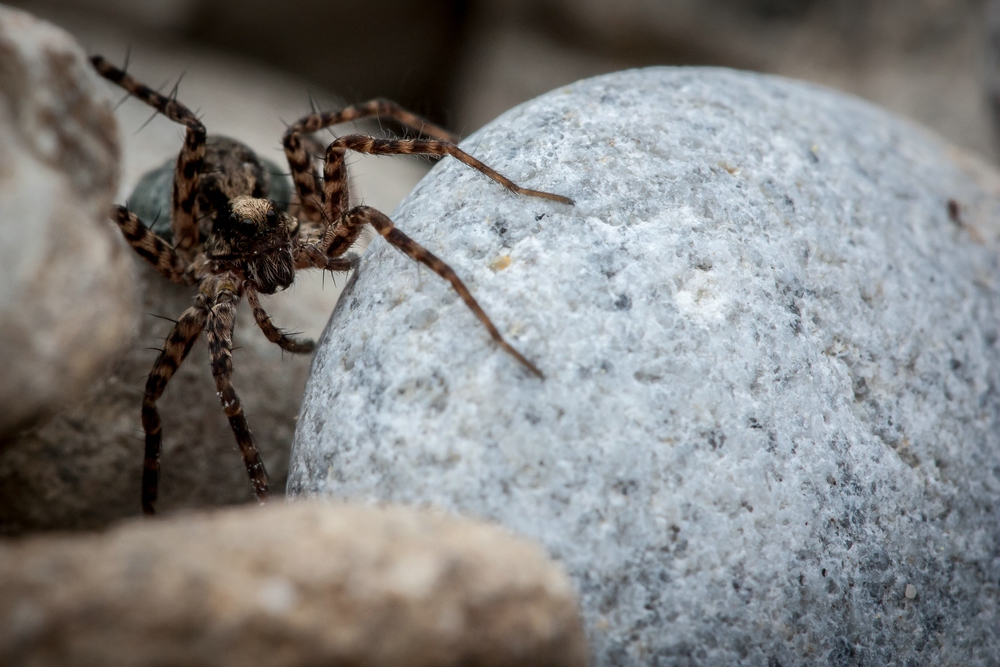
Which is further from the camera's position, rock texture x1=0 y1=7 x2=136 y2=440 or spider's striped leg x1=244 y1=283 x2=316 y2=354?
spider's striped leg x1=244 y1=283 x2=316 y2=354

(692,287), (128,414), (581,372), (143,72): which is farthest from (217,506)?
(143,72)

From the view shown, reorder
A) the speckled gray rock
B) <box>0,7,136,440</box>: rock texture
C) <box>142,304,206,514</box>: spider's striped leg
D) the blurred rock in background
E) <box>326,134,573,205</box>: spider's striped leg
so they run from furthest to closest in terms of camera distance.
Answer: the blurred rock in background
<box>142,304,206,514</box>: spider's striped leg
<box>326,134,573,205</box>: spider's striped leg
the speckled gray rock
<box>0,7,136,440</box>: rock texture

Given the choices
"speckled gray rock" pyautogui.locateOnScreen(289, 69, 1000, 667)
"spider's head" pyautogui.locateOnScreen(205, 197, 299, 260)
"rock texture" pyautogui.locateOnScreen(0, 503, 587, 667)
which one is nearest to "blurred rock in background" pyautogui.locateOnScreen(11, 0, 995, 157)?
"spider's head" pyautogui.locateOnScreen(205, 197, 299, 260)

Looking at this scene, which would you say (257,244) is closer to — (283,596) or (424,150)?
(424,150)

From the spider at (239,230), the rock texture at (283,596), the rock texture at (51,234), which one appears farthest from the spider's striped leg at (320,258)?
the rock texture at (283,596)

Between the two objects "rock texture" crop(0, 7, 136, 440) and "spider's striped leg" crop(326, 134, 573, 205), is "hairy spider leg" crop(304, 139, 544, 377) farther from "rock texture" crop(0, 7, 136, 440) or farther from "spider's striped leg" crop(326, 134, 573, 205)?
"rock texture" crop(0, 7, 136, 440)

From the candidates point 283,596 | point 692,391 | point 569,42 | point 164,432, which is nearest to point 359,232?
point 164,432

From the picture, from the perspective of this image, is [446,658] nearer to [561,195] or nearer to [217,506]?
[561,195]
